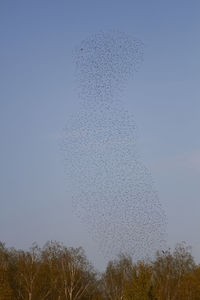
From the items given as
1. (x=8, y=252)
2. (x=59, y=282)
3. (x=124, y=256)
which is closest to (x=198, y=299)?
(x=59, y=282)

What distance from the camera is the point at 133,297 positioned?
26.7 meters

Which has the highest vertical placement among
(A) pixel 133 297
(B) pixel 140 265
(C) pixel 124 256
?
(C) pixel 124 256

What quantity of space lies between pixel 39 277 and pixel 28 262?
12.6 ft

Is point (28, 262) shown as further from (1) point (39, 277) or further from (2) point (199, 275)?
(2) point (199, 275)

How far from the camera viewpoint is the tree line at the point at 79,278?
28.4 metres

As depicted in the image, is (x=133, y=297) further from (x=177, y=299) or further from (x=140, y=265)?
(x=177, y=299)

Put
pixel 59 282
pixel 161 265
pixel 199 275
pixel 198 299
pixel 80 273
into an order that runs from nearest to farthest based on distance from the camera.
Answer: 1. pixel 198 299
2. pixel 199 275
3. pixel 59 282
4. pixel 80 273
5. pixel 161 265

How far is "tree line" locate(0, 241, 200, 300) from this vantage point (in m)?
28.4

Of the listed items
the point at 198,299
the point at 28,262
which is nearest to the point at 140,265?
the point at 198,299

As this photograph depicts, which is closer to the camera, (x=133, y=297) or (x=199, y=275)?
(x=133, y=297)

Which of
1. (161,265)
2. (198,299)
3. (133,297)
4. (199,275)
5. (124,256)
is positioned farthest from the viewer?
(124,256)

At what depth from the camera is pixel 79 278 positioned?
190 feet

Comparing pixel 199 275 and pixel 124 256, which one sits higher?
pixel 124 256

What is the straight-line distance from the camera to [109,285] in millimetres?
65188
